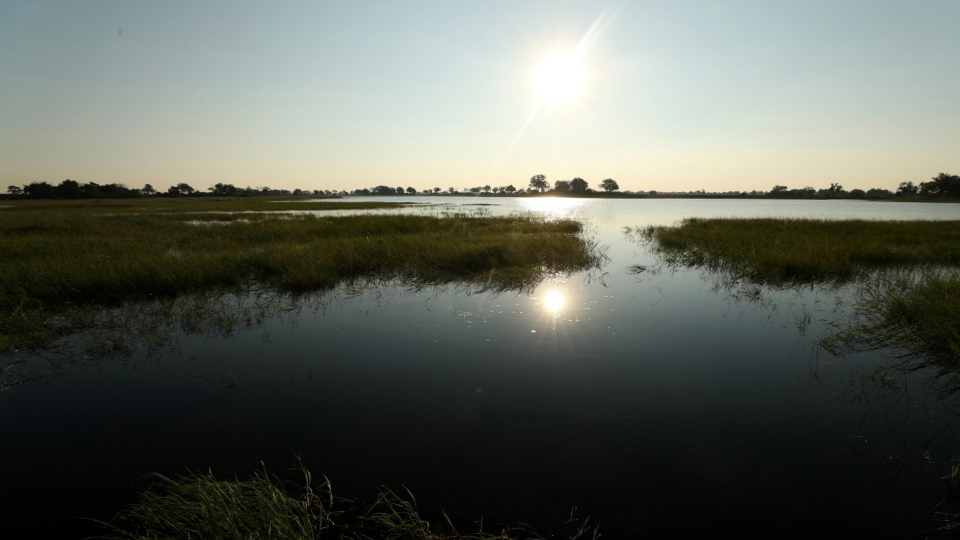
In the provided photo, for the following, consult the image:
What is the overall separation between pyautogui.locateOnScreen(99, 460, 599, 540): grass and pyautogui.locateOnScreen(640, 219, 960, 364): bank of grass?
7.36 metres

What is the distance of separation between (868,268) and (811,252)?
1.55 meters

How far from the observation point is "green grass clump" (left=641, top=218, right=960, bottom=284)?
13102 millimetres

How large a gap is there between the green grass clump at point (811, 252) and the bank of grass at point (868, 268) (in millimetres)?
26

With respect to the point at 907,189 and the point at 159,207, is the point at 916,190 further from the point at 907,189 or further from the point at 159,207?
the point at 159,207

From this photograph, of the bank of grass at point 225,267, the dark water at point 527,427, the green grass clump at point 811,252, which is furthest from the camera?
the green grass clump at point 811,252

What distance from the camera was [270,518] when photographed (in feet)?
10.5

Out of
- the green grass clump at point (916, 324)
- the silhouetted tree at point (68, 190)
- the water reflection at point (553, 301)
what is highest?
the silhouetted tree at point (68, 190)

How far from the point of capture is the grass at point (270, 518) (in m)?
3.18

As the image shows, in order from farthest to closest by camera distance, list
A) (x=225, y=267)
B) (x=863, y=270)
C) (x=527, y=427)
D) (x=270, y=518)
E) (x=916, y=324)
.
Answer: (x=863, y=270)
(x=225, y=267)
(x=916, y=324)
(x=527, y=427)
(x=270, y=518)

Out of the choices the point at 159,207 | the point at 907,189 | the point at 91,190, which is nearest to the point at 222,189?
the point at 91,190

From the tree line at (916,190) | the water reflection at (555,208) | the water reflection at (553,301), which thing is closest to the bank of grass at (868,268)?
the water reflection at (553,301)

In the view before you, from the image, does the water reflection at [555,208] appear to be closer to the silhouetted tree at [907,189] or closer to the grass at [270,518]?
the grass at [270,518]

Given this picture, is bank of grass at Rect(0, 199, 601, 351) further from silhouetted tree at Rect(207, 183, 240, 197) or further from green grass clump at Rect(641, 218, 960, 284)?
silhouetted tree at Rect(207, 183, 240, 197)

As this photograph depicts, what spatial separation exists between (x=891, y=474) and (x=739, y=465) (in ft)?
4.41
